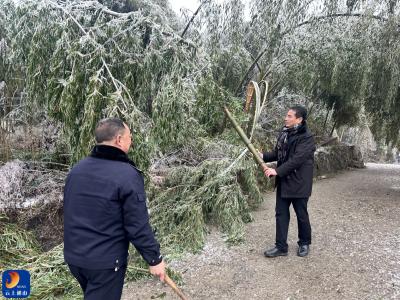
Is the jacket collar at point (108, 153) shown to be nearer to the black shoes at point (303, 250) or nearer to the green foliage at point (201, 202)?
the green foliage at point (201, 202)

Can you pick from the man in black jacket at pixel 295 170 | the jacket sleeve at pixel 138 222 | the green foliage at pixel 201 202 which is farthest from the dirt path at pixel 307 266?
the jacket sleeve at pixel 138 222

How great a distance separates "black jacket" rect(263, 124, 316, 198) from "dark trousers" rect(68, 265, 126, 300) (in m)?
1.96

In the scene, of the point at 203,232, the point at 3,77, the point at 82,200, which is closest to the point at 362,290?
the point at 203,232

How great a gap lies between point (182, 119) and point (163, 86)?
1.59 feet

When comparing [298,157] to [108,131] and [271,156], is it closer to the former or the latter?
[271,156]

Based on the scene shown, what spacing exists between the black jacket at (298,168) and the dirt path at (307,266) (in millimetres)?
744

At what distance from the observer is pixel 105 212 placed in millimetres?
1942

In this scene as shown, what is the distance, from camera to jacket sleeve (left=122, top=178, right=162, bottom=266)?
6.37 feet

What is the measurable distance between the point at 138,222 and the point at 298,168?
2.02 metres

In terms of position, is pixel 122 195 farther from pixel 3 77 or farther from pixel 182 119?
pixel 3 77

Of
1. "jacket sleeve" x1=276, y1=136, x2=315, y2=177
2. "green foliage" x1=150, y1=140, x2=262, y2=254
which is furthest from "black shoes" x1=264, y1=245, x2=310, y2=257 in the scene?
"jacket sleeve" x1=276, y1=136, x2=315, y2=177

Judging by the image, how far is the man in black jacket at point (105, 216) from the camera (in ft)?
6.37

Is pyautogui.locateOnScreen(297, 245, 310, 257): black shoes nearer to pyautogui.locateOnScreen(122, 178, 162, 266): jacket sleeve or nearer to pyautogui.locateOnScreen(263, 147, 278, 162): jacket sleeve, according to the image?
pyautogui.locateOnScreen(263, 147, 278, 162): jacket sleeve

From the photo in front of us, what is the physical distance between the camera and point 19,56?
4305 millimetres
